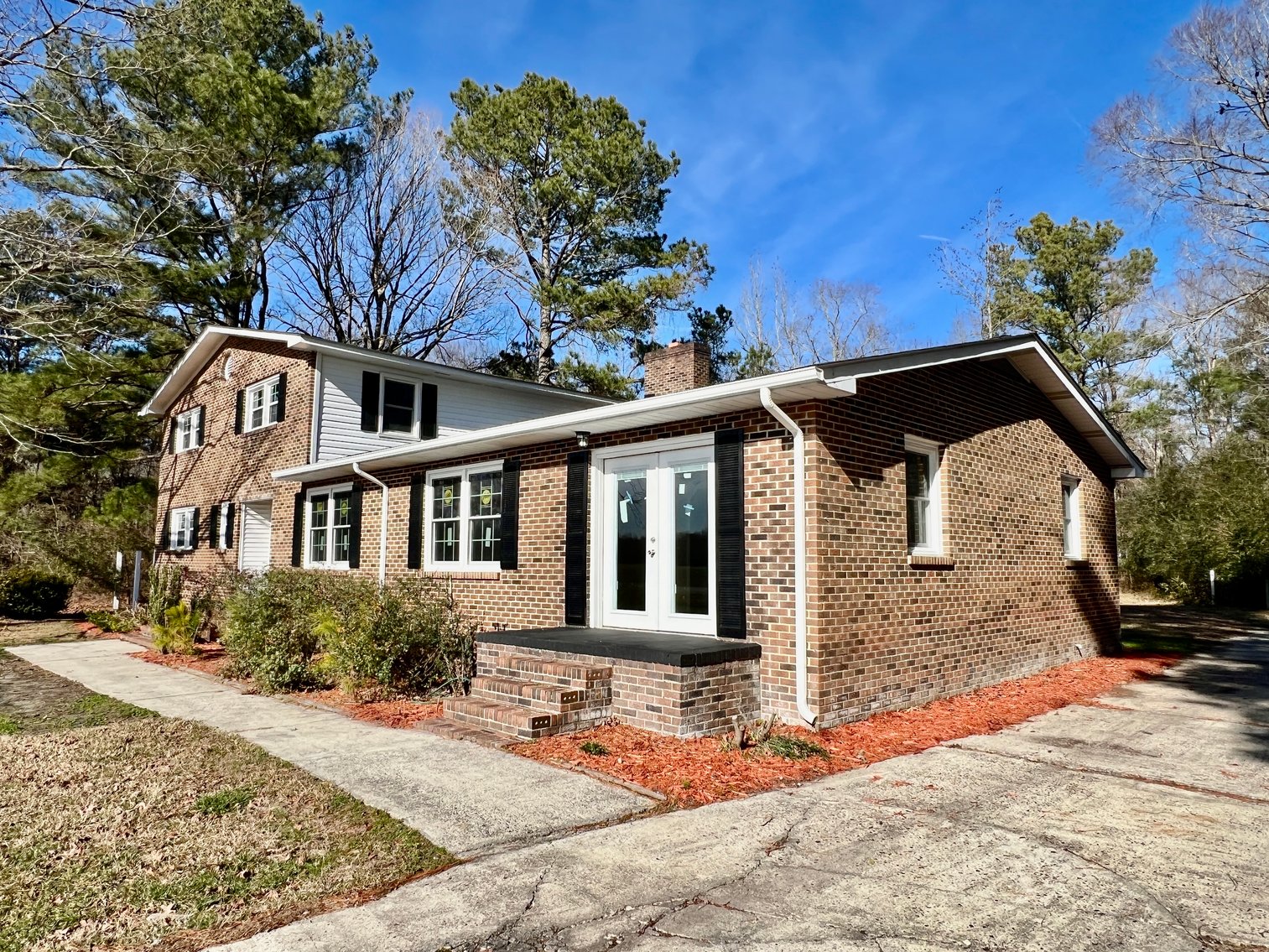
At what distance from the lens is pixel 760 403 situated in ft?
22.2

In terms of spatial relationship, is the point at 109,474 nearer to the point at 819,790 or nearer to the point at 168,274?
the point at 168,274

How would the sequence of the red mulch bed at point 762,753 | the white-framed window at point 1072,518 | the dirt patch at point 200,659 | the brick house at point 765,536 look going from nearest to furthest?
the red mulch bed at point 762,753 → the brick house at point 765,536 → the dirt patch at point 200,659 → the white-framed window at point 1072,518

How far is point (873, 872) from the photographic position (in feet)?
12.3

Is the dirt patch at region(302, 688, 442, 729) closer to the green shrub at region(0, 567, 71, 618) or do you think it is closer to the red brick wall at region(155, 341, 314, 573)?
the red brick wall at region(155, 341, 314, 573)

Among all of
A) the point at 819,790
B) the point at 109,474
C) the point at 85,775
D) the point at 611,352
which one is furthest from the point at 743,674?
the point at 109,474

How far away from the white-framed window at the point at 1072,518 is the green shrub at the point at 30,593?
20983mm

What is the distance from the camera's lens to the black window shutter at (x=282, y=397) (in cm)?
1509

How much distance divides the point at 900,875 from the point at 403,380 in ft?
45.5

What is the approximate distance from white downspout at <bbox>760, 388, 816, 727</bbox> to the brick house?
21 mm

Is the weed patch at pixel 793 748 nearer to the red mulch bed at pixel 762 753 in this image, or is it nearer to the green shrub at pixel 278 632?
the red mulch bed at pixel 762 753

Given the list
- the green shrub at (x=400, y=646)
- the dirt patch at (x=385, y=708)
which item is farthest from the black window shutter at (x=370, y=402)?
the dirt patch at (x=385, y=708)

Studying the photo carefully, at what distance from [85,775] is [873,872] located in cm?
514

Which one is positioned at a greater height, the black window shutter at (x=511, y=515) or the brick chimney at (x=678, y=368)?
the brick chimney at (x=678, y=368)

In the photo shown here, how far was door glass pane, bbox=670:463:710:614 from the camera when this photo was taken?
295 inches
